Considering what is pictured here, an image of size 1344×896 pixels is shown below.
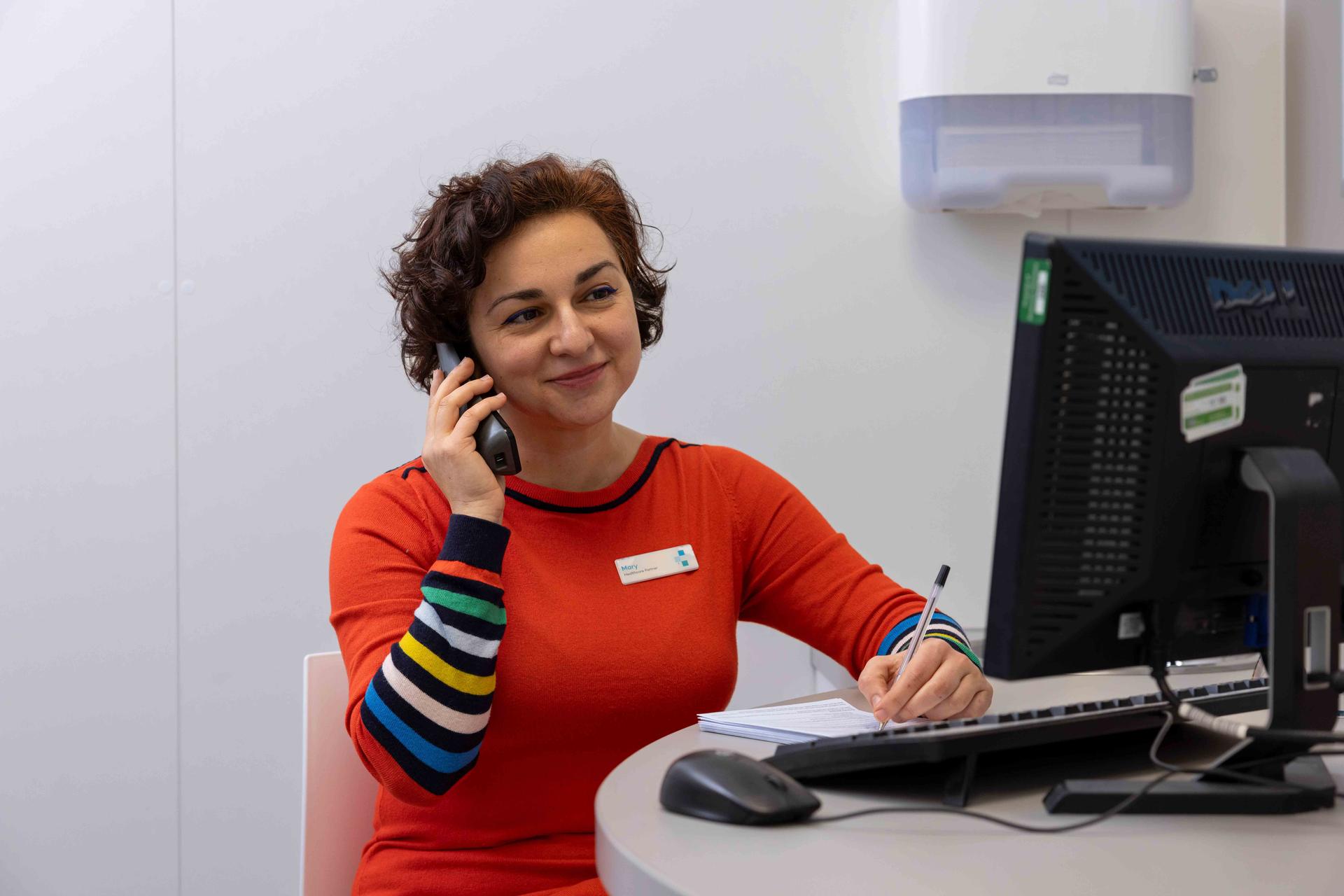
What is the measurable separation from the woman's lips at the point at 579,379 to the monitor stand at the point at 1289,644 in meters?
0.78

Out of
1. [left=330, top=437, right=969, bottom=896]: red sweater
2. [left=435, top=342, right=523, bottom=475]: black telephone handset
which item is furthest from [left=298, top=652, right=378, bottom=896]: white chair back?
[left=435, top=342, right=523, bottom=475]: black telephone handset

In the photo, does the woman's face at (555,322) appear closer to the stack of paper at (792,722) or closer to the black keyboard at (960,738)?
the stack of paper at (792,722)

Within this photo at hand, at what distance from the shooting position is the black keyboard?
0.95 m

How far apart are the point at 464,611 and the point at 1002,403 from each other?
5.01 feet

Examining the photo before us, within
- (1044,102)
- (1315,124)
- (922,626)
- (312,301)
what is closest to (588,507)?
(922,626)

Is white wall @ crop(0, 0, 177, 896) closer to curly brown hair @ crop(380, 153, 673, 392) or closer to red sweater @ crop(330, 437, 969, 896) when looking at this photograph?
curly brown hair @ crop(380, 153, 673, 392)

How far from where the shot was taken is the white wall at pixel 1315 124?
7.78 feet

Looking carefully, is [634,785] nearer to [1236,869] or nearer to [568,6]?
[1236,869]

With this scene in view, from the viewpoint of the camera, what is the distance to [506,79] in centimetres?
231

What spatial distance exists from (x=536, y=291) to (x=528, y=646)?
433 millimetres

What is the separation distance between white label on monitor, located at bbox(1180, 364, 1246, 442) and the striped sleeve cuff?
491 millimetres

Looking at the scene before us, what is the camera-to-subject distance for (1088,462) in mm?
880

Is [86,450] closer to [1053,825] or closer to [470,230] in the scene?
[470,230]

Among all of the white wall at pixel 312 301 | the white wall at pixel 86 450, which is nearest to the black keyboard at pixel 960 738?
the white wall at pixel 312 301
